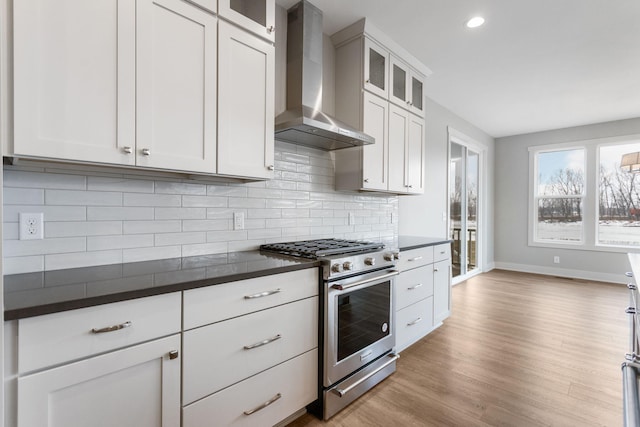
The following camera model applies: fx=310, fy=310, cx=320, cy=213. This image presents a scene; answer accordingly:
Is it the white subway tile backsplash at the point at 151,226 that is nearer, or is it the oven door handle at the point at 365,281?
the white subway tile backsplash at the point at 151,226

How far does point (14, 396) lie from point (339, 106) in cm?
264

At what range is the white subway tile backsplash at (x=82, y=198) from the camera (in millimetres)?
1460

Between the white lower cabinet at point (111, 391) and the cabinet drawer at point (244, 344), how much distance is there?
76 mm

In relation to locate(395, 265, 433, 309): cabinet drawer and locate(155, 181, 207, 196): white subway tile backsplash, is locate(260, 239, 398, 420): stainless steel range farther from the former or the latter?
locate(155, 181, 207, 196): white subway tile backsplash

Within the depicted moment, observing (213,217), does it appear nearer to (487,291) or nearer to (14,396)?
(14,396)

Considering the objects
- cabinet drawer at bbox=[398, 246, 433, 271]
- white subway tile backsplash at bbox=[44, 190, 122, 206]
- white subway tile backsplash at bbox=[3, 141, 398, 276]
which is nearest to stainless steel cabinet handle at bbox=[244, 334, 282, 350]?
white subway tile backsplash at bbox=[3, 141, 398, 276]

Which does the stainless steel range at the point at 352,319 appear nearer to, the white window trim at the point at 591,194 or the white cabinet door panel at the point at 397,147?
the white cabinet door panel at the point at 397,147

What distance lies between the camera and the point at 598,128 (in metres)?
5.43

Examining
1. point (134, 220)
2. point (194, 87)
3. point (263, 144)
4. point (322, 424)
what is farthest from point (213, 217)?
point (322, 424)

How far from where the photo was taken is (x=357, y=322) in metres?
2.05

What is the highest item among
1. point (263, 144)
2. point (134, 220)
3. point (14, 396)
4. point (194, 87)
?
point (194, 87)

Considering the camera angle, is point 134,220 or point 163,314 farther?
point 134,220

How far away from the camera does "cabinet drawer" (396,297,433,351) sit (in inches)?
104

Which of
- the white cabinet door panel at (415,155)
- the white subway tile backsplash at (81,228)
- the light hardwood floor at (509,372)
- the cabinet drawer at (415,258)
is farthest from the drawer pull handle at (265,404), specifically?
the white cabinet door panel at (415,155)
